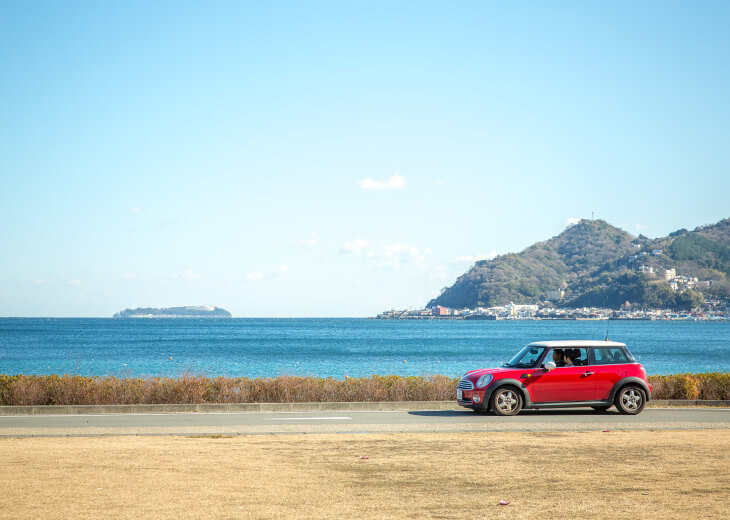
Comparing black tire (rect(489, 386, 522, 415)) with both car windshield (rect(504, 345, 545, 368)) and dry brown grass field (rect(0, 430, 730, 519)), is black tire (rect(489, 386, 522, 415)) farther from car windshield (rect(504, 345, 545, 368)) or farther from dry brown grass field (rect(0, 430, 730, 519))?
dry brown grass field (rect(0, 430, 730, 519))

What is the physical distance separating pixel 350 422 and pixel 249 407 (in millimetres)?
4220

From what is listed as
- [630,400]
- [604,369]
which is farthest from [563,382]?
[630,400]

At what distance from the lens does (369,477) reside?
944cm

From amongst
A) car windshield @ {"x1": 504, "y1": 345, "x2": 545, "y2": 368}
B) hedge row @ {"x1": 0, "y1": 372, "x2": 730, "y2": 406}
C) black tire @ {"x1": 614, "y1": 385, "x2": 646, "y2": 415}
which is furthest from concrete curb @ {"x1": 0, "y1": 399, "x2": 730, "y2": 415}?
black tire @ {"x1": 614, "y1": 385, "x2": 646, "y2": 415}

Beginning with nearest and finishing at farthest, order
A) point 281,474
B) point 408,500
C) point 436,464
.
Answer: point 408,500, point 281,474, point 436,464

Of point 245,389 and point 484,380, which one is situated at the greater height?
point 484,380

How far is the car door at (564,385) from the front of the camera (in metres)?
17.4

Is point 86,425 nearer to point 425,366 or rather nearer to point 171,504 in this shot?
point 171,504

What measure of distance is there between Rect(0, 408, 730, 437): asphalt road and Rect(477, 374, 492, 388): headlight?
0.73 metres

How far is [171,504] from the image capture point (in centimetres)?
792

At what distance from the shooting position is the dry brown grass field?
25.2ft

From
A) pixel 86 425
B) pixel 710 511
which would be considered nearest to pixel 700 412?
pixel 710 511

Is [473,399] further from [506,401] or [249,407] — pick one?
[249,407]

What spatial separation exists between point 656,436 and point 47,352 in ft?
243
